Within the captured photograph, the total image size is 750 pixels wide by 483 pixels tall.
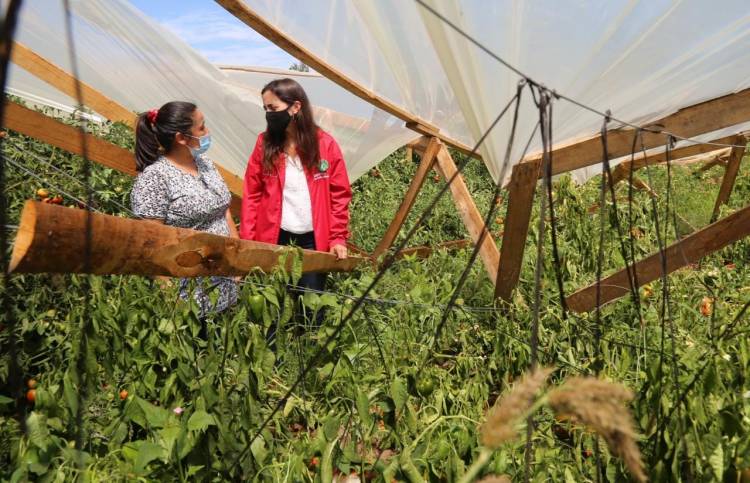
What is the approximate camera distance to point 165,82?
137 inches

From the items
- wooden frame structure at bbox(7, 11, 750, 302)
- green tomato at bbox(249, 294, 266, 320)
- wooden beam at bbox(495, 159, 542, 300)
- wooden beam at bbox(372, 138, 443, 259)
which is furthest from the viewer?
wooden beam at bbox(372, 138, 443, 259)

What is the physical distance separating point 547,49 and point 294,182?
129cm

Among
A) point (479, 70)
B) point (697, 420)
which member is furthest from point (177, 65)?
point (697, 420)

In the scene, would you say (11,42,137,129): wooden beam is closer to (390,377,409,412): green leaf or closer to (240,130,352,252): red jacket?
(240,130,352,252): red jacket

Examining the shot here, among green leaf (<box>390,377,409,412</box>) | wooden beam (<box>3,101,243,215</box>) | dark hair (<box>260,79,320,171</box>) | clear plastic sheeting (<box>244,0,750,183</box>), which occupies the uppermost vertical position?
clear plastic sheeting (<box>244,0,750,183</box>)

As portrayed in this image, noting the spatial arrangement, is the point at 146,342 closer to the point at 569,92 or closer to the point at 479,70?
the point at 479,70

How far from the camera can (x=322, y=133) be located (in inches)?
115

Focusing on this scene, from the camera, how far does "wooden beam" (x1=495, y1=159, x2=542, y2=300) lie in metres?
2.44

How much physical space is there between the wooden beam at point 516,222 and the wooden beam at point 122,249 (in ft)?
3.41

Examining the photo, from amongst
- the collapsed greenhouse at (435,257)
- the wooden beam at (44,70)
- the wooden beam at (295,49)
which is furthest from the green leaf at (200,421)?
the wooden beam at (44,70)

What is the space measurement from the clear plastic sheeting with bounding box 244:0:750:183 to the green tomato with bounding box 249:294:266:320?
2.56 feet

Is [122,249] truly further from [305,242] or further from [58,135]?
[58,135]

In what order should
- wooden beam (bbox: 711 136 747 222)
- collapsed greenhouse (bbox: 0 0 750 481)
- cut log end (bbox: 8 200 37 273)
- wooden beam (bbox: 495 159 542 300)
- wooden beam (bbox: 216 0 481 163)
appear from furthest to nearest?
1. wooden beam (bbox: 711 136 747 222)
2. wooden beam (bbox: 495 159 542 300)
3. wooden beam (bbox: 216 0 481 163)
4. collapsed greenhouse (bbox: 0 0 750 481)
5. cut log end (bbox: 8 200 37 273)

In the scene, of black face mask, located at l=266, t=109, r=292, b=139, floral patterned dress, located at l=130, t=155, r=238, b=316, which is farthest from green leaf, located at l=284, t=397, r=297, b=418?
black face mask, located at l=266, t=109, r=292, b=139
